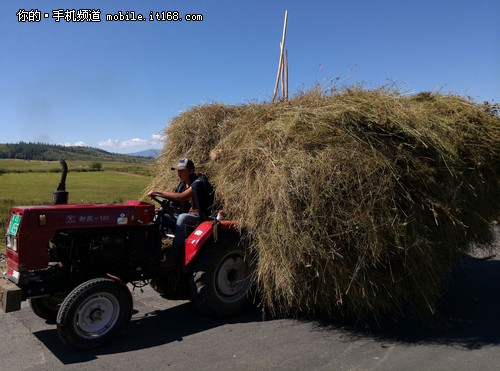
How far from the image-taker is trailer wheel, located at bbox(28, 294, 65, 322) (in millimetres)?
4613

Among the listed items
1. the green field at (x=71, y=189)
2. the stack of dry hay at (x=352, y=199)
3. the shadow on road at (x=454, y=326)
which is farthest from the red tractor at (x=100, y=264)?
the green field at (x=71, y=189)

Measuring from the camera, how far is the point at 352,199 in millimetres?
4211

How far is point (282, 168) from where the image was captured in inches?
173

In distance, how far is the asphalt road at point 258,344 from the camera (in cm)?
379

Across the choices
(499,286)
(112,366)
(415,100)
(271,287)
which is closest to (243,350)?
(271,287)

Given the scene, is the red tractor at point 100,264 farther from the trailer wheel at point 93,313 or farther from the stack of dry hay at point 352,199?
the stack of dry hay at point 352,199

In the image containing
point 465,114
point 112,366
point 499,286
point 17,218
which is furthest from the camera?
A: point 499,286

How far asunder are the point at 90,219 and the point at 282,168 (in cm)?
201

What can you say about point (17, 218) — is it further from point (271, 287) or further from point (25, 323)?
point (271, 287)

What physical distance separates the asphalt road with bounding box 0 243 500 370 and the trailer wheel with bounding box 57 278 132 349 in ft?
0.44

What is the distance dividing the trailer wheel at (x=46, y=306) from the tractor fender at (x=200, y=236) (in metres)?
1.42

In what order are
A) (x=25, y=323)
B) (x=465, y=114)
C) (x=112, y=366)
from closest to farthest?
(x=112, y=366) → (x=25, y=323) → (x=465, y=114)

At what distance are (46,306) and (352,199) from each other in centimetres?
349

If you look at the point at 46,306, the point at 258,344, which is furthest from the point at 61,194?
the point at 258,344
